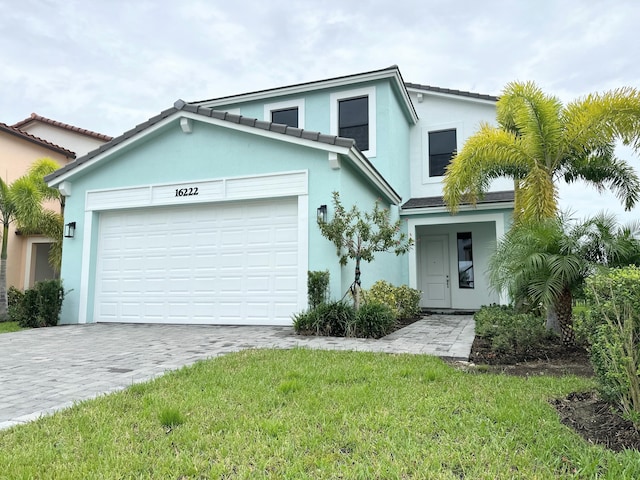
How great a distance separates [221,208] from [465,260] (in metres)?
8.93

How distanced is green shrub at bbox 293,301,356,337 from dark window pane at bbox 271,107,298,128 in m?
7.64

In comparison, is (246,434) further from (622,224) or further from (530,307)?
(530,307)

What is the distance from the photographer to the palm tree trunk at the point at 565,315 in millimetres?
5957

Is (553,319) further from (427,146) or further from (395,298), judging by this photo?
(427,146)

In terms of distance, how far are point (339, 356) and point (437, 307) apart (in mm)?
9721

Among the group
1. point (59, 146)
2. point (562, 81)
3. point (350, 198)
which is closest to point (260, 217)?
point (350, 198)

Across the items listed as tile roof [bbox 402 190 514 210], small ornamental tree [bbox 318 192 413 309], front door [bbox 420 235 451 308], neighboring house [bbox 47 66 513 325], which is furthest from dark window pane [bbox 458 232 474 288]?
small ornamental tree [bbox 318 192 413 309]

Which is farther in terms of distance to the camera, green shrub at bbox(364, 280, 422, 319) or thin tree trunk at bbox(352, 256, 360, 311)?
green shrub at bbox(364, 280, 422, 319)

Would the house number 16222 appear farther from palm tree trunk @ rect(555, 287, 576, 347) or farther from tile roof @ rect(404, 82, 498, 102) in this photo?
tile roof @ rect(404, 82, 498, 102)

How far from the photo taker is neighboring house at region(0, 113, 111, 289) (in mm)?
14742

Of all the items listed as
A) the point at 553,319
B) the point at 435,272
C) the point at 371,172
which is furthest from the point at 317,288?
the point at 435,272

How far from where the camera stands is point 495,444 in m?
2.52

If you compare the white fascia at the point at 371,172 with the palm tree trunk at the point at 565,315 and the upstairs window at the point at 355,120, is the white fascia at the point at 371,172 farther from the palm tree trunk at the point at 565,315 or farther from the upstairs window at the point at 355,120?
the palm tree trunk at the point at 565,315

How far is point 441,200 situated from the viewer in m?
13.0
